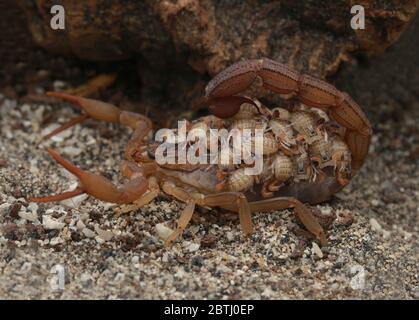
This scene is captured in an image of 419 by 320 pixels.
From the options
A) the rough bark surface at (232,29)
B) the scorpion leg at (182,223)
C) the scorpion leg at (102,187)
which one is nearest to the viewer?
the scorpion leg at (102,187)

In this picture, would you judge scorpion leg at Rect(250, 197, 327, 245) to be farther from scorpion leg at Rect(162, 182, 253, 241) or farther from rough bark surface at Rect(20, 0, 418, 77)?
rough bark surface at Rect(20, 0, 418, 77)

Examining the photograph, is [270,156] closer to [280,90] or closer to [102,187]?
[280,90]

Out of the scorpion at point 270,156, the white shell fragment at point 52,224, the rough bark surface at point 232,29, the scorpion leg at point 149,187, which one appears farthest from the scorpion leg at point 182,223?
the rough bark surface at point 232,29

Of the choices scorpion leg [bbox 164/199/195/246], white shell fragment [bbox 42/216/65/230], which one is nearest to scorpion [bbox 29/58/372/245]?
scorpion leg [bbox 164/199/195/246]

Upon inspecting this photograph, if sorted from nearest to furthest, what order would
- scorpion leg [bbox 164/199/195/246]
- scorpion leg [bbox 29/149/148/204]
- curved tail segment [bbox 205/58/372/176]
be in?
scorpion leg [bbox 29/149/148/204] → scorpion leg [bbox 164/199/195/246] → curved tail segment [bbox 205/58/372/176]

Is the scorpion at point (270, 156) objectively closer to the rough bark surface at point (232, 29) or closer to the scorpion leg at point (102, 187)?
the scorpion leg at point (102, 187)

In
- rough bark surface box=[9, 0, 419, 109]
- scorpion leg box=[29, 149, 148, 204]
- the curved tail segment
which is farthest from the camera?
rough bark surface box=[9, 0, 419, 109]
